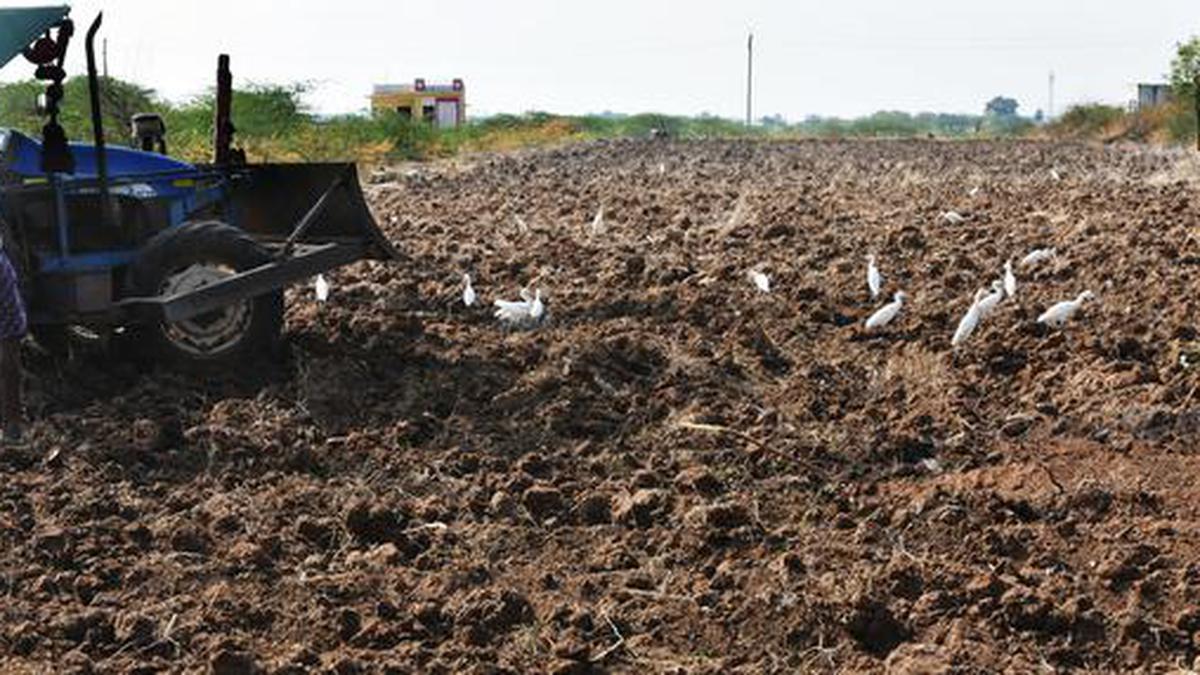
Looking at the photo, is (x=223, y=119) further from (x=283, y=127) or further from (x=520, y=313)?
(x=283, y=127)

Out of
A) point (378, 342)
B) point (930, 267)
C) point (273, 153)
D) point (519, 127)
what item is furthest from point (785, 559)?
point (519, 127)

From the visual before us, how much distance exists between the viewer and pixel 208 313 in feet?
25.4

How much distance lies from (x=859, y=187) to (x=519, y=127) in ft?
123

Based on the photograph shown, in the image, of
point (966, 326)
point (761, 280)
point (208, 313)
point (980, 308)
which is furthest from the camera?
point (761, 280)

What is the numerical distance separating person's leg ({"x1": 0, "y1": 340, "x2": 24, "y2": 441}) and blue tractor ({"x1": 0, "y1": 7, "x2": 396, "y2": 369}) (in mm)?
592

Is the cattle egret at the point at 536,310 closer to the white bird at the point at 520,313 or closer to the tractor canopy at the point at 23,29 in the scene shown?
the white bird at the point at 520,313

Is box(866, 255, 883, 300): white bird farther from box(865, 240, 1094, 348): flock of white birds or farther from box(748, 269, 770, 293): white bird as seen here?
box(748, 269, 770, 293): white bird

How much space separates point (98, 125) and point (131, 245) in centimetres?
74

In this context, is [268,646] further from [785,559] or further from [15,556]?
[785,559]

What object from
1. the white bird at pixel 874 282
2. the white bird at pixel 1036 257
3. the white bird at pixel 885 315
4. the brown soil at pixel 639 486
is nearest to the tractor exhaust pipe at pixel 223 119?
the brown soil at pixel 639 486

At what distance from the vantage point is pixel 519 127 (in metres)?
56.4

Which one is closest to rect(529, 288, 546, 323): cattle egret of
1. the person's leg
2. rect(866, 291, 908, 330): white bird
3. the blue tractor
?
the blue tractor

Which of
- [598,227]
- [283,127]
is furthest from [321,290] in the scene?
[283,127]

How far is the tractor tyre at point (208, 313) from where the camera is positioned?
749 centimetres
